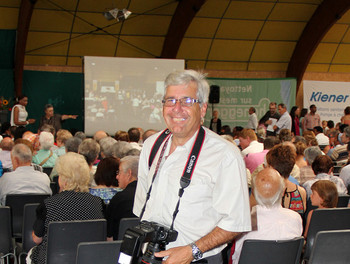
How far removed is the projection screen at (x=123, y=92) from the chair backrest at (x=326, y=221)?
1060 centimetres

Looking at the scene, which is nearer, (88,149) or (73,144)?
(88,149)

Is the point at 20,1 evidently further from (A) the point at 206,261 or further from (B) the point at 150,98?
(A) the point at 206,261

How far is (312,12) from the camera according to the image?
57.4 feet

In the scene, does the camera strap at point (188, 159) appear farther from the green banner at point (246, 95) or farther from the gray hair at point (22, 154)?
the green banner at point (246, 95)

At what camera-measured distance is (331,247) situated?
3102 mm

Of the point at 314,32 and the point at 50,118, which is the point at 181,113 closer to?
the point at 50,118

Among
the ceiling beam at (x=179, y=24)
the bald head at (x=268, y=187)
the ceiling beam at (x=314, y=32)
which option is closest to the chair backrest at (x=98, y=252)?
the bald head at (x=268, y=187)

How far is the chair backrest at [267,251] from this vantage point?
2.94 metres

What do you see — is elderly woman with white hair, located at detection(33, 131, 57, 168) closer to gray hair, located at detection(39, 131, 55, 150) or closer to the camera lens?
gray hair, located at detection(39, 131, 55, 150)

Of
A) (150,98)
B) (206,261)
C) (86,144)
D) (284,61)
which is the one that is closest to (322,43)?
(284,61)

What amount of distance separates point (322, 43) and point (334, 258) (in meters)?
16.6

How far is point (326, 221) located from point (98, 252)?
1.98 m

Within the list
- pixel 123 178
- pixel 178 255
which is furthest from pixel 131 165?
pixel 178 255

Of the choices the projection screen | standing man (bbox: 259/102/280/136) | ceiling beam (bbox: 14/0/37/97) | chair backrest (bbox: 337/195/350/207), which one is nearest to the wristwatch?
chair backrest (bbox: 337/195/350/207)
